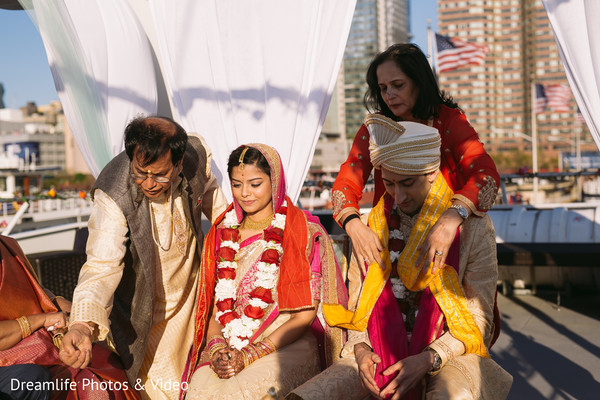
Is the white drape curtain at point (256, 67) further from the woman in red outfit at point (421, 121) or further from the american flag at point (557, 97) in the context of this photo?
the american flag at point (557, 97)

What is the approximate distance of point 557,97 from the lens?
2050 cm

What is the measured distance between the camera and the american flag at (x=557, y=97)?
20.1 m

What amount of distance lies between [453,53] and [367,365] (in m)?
13.4

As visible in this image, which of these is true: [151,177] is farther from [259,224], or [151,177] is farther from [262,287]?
[262,287]

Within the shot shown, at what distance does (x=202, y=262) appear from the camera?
268cm

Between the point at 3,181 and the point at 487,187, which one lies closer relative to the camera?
the point at 487,187

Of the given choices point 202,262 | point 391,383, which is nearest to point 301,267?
point 202,262

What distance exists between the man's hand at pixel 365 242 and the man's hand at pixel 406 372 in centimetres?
39

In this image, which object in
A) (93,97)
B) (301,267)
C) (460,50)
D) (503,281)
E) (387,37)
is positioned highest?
(387,37)

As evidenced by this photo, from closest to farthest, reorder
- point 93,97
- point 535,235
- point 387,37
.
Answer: point 93,97
point 535,235
point 387,37

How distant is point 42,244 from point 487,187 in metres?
5.85

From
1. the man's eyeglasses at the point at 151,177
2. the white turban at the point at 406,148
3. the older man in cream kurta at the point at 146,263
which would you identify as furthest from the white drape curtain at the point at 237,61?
the white turban at the point at 406,148

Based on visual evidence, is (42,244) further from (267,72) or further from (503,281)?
(503,281)

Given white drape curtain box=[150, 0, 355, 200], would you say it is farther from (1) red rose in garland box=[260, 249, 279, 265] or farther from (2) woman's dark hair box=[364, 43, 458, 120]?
(2) woman's dark hair box=[364, 43, 458, 120]
